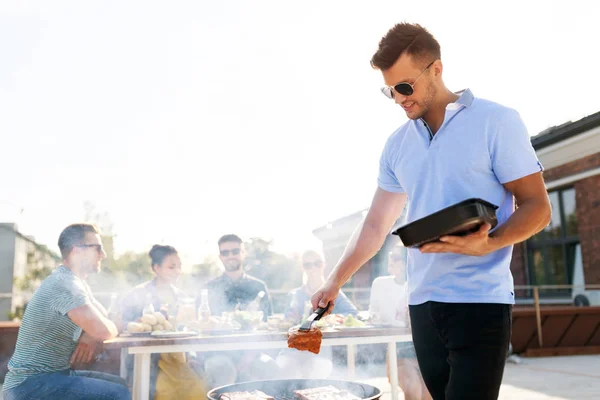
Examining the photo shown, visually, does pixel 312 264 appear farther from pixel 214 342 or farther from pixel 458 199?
pixel 458 199

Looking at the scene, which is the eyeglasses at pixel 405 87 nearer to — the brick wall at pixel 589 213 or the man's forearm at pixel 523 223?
the man's forearm at pixel 523 223

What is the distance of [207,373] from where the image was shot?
4648 mm

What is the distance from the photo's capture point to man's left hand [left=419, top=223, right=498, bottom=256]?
1.30 meters

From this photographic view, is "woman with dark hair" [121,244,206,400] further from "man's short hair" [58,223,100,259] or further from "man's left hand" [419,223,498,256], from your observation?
"man's left hand" [419,223,498,256]

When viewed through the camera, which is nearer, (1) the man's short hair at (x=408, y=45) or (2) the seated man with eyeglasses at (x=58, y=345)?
(1) the man's short hair at (x=408, y=45)

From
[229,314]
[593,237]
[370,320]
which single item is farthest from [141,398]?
[593,237]

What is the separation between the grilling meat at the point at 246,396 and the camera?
2.59 m

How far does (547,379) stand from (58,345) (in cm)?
597

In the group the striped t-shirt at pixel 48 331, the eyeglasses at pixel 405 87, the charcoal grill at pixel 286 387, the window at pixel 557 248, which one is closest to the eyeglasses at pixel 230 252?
the striped t-shirt at pixel 48 331

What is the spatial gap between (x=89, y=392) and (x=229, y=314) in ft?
5.02

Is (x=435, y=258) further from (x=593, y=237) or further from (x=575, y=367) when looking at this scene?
(x=593, y=237)

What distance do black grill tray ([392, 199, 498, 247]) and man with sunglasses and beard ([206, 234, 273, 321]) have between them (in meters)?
4.44

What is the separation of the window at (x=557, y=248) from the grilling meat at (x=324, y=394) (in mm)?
11154

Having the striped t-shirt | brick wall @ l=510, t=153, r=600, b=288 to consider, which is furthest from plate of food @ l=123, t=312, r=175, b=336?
brick wall @ l=510, t=153, r=600, b=288
